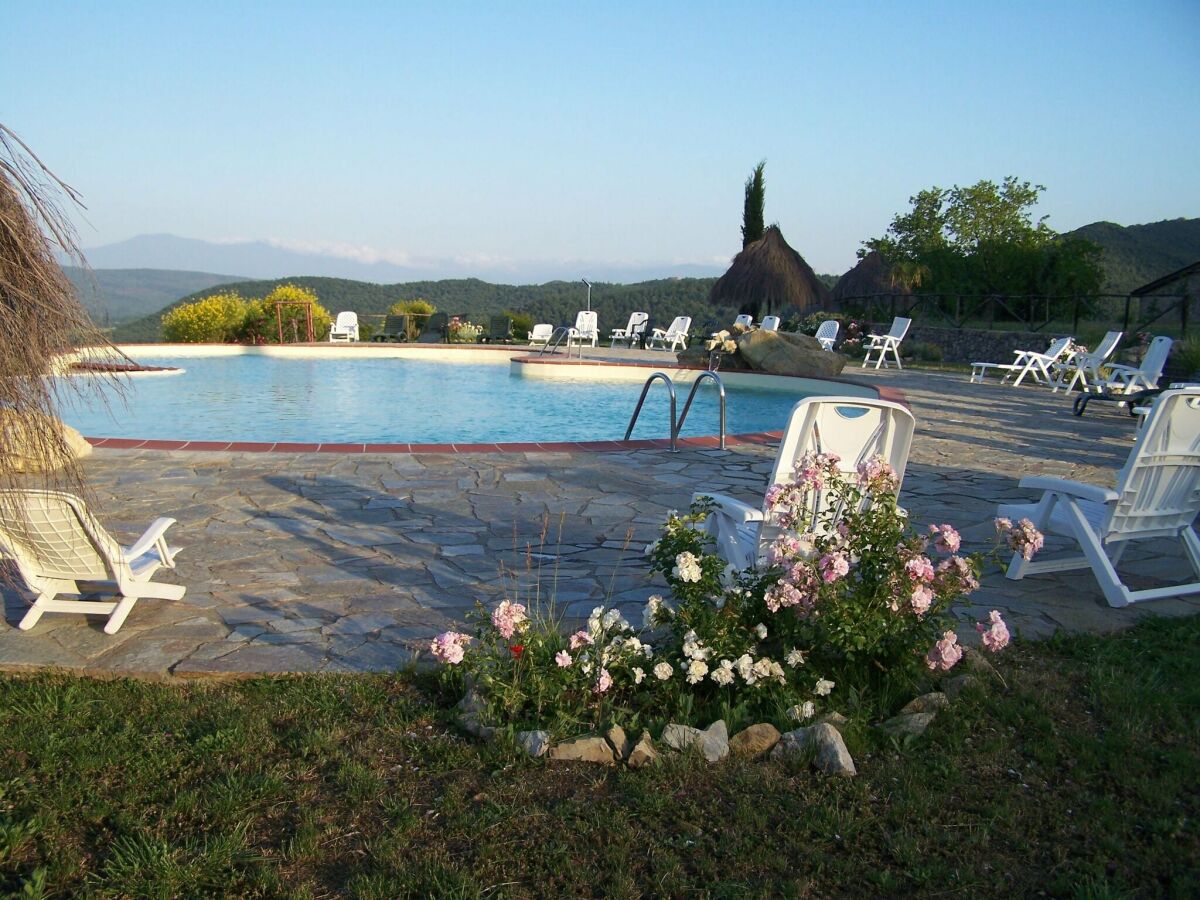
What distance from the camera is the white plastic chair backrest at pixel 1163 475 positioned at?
3.88 meters

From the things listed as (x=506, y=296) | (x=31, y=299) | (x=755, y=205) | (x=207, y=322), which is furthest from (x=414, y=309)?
(x=31, y=299)

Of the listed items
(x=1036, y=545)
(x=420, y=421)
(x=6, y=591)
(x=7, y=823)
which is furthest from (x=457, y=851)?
(x=420, y=421)

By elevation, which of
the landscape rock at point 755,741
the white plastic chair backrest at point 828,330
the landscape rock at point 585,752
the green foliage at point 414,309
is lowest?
the green foliage at point 414,309

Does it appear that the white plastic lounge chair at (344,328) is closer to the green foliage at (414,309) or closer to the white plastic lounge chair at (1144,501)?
the green foliage at (414,309)

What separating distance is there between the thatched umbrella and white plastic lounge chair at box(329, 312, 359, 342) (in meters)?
20.2

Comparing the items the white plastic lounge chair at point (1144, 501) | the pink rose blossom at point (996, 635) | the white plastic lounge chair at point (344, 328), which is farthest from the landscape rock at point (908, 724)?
the white plastic lounge chair at point (344, 328)

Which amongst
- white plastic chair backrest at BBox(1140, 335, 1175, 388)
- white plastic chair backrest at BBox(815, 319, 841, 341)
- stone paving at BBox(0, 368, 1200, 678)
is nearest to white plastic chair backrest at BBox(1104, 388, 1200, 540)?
stone paving at BBox(0, 368, 1200, 678)

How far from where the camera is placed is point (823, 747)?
2559 mm

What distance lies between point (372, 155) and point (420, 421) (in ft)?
42.5

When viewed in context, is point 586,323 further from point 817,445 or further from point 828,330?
point 817,445

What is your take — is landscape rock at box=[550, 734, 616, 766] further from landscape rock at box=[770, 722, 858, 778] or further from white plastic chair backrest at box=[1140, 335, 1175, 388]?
white plastic chair backrest at box=[1140, 335, 1175, 388]

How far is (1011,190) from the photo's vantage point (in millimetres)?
37000

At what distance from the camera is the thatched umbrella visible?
2529mm

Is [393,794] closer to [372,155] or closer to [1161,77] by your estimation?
[1161,77]
